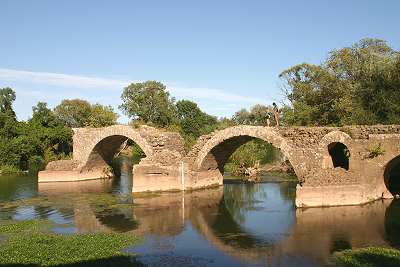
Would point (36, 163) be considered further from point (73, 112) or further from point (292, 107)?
point (73, 112)

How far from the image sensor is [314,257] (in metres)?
13.9

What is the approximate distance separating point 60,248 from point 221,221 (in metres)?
7.67

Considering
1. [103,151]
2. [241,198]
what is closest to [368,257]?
[241,198]

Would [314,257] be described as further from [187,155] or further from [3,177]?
[3,177]

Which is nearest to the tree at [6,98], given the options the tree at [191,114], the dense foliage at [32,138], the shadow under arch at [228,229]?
the dense foliage at [32,138]

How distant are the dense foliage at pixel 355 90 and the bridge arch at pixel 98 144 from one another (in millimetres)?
14011

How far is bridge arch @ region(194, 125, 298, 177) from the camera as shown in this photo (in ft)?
77.2

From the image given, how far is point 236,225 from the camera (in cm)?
1936

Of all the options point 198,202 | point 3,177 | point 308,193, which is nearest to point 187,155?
point 198,202

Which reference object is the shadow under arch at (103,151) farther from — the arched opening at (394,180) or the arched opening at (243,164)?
the arched opening at (394,180)

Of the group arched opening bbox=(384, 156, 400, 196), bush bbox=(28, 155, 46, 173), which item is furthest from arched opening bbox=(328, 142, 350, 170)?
bush bbox=(28, 155, 46, 173)

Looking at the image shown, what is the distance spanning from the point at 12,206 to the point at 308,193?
15.7m

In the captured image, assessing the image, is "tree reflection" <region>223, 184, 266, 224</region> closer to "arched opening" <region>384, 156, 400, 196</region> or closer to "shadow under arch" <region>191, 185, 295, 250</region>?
"shadow under arch" <region>191, 185, 295, 250</region>

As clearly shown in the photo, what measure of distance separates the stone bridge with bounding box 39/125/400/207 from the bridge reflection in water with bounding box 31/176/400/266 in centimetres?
83
